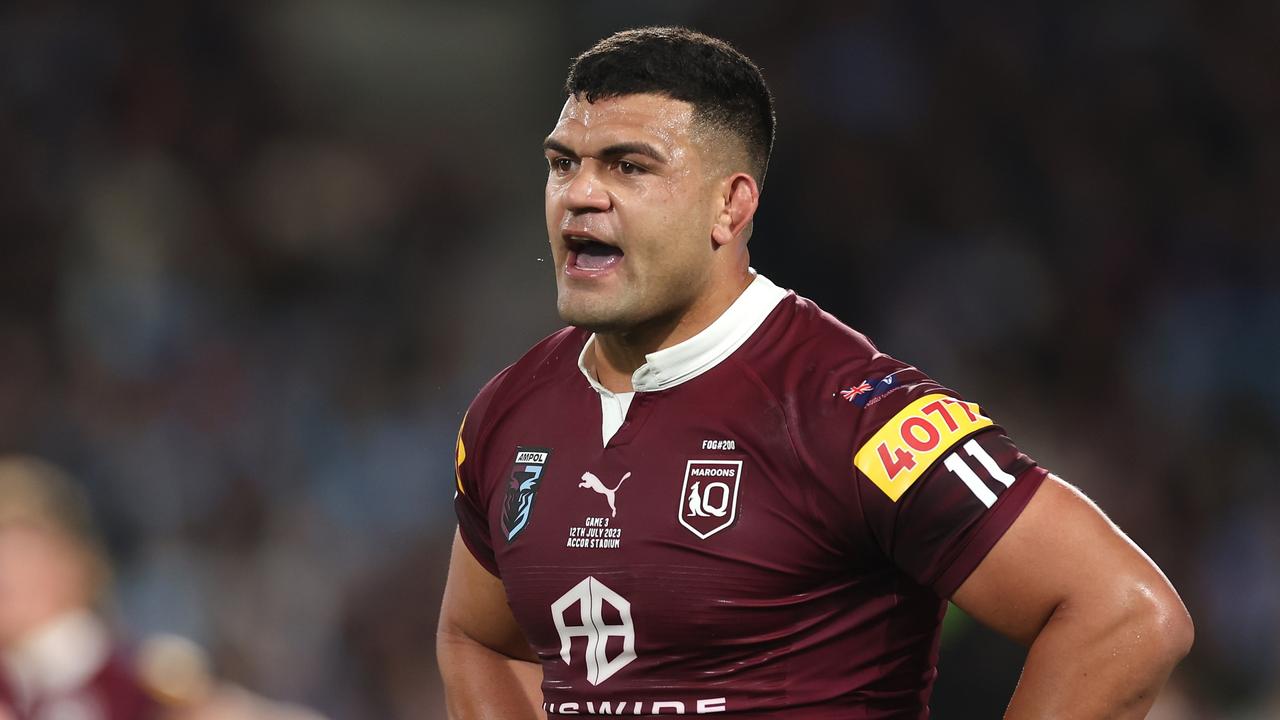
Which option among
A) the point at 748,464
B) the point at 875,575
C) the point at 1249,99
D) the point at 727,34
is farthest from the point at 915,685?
the point at 727,34

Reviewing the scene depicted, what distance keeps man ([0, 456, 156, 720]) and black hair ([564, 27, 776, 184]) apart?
92.9 inches

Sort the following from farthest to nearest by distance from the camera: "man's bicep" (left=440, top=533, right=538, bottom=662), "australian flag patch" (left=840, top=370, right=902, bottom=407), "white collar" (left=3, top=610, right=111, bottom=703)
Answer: "white collar" (left=3, top=610, right=111, bottom=703), "man's bicep" (left=440, top=533, right=538, bottom=662), "australian flag patch" (left=840, top=370, right=902, bottom=407)

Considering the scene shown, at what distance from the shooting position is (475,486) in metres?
3.19

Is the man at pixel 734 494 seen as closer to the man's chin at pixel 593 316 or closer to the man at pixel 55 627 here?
the man's chin at pixel 593 316

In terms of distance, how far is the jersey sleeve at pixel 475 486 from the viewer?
10.4 feet

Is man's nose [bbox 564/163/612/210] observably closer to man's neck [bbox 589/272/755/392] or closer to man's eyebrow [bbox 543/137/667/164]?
man's eyebrow [bbox 543/137/667/164]

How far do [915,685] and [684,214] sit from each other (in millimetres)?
921

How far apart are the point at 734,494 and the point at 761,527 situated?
3.0 inches

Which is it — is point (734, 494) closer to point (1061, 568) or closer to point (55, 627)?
point (1061, 568)

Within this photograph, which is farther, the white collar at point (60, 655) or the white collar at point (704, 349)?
the white collar at point (60, 655)

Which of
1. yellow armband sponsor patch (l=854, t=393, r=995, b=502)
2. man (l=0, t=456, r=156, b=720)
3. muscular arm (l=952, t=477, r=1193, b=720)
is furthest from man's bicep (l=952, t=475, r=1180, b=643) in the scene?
man (l=0, t=456, r=156, b=720)

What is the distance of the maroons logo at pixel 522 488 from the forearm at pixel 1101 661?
0.94 meters

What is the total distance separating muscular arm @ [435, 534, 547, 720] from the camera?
3.28m

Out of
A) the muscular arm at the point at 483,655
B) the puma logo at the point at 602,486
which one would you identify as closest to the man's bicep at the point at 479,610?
the muscular arm at the point at 483,655
